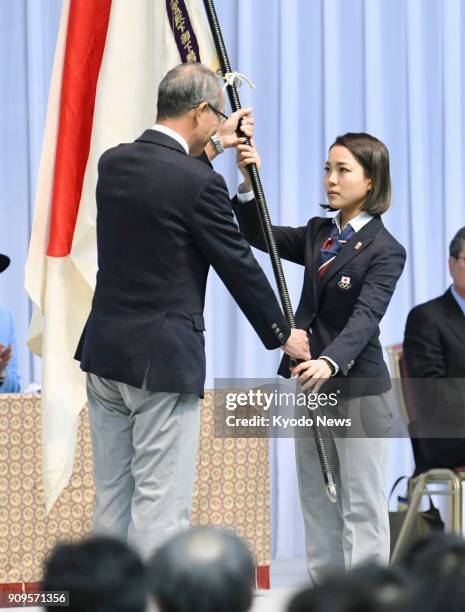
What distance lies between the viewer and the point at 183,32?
288 centimetres

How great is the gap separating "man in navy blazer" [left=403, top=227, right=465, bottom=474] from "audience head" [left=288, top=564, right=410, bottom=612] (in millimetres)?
3066

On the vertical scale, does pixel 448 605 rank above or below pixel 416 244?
below

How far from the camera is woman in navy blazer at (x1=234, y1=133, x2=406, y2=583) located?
2580mm

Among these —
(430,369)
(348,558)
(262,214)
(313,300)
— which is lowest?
(348,558)

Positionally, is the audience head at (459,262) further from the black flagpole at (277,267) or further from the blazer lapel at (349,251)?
A: the black flagpole at (277,267)

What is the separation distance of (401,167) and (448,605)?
4.32m

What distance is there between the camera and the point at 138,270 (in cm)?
217

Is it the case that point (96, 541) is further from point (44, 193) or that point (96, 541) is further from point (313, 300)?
point (44, 193)

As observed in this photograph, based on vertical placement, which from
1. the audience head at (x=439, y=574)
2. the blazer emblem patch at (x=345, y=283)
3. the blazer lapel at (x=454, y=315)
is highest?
the blazer emblem patch at (x=345, y=283)

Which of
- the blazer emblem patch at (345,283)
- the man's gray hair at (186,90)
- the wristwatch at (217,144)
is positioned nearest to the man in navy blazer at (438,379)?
the blazer emblem patch at (345,283)

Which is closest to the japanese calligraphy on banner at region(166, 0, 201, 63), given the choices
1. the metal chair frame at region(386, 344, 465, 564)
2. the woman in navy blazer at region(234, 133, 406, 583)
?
the woman in navy blazer at region(234, 133, 406, 583)

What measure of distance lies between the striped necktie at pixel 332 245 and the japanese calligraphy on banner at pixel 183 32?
599 mm

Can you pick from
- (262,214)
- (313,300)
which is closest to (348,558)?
(313,300)

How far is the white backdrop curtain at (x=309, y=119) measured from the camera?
446cm
